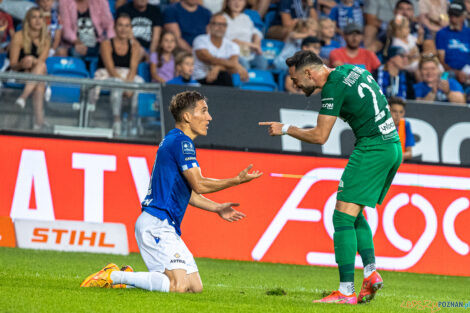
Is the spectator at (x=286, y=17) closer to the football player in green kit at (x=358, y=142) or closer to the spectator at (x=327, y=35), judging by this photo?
the spectator at (x=327, y=35)

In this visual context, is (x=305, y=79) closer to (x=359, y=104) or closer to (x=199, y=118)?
(x=359, y=104)

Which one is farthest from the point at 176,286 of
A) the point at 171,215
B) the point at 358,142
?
the point at 358,142

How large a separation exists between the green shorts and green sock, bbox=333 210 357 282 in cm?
18

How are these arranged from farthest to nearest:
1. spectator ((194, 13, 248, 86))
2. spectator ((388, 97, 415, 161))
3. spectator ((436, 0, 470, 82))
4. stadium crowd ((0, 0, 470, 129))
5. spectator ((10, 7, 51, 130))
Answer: spectator ((436, 0, 470, 82))
spectator ((194, 13, 248, 86))
stadium crowd ((0, 0, 470, 129))
spectator ((10, 7, 51, 130))
spectator ((388, 97, 415, 161))

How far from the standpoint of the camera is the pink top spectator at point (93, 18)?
14.4m

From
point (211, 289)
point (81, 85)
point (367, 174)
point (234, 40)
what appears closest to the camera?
point (367, 174)

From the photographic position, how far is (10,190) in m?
11.2

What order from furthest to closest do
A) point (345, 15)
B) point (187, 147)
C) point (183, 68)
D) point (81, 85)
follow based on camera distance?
point (345, 15) → point (183, 68) → point (81, 85) → point (187, 147)

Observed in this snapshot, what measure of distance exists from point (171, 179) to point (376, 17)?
11.5 m

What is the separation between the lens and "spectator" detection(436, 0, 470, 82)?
16.5 m

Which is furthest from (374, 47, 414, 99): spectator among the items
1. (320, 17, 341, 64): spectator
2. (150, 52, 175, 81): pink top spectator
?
(150, 52, 175, 81): pink top spectator

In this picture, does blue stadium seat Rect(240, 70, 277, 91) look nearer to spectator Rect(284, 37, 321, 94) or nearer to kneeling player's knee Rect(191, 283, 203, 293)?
spectator Rect(284, 37, 321, 94)

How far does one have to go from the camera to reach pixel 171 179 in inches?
271

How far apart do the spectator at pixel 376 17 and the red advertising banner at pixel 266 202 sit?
579cm
